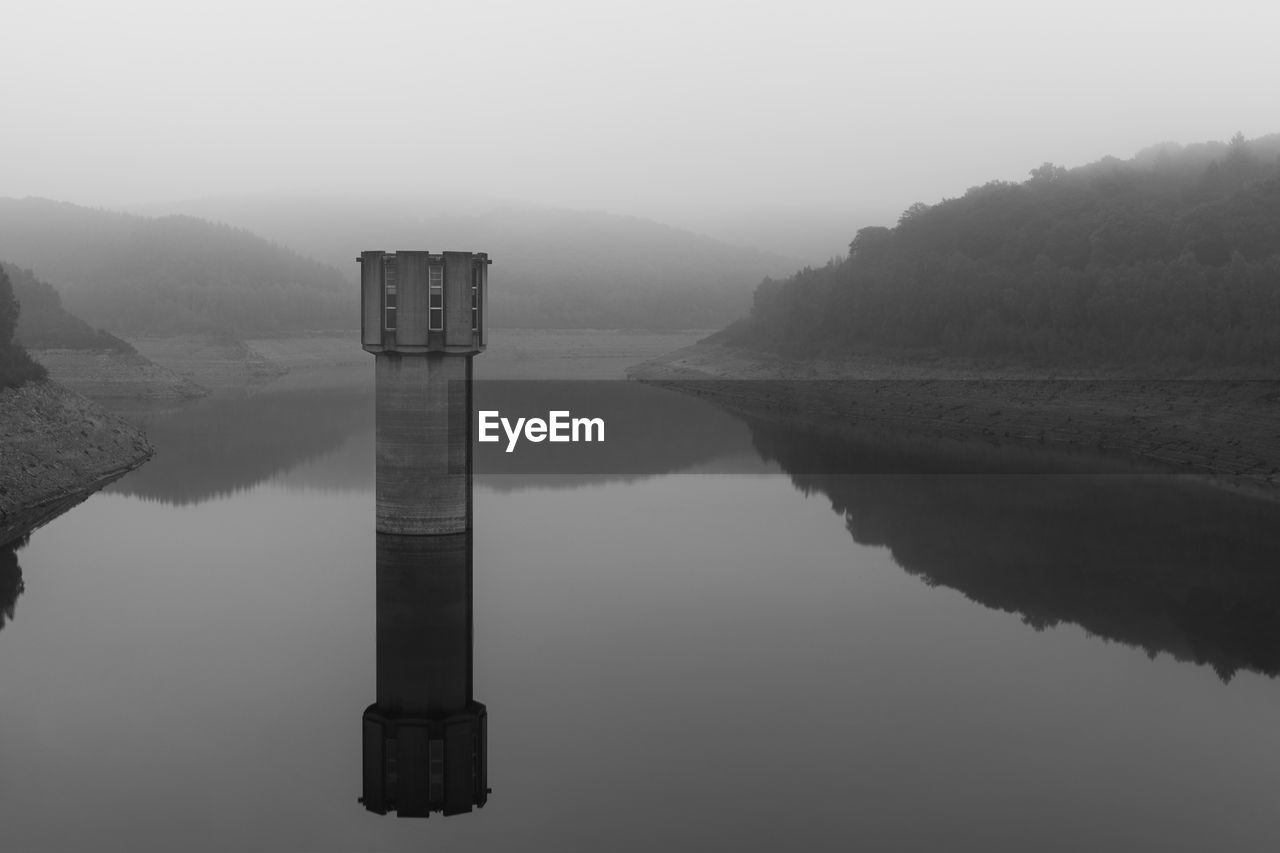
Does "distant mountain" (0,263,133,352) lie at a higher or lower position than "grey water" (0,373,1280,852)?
higher

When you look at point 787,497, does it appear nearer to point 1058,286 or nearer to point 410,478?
point 410,478

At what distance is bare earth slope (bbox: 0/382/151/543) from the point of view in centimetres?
3244

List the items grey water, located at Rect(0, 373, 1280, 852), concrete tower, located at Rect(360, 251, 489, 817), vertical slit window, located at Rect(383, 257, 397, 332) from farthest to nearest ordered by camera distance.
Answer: vertical slit window, located at Rect(383, 257, 397, 332) → concrete tower, located at Rect(360, 251, 489, 817) → grey water, located at Rect(0, 373, 1280, 852)

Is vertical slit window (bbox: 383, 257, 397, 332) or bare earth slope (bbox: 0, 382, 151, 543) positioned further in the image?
bare earth slope (bbox: 0, 382, 151, 543)

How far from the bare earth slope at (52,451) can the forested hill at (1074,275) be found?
4124cm

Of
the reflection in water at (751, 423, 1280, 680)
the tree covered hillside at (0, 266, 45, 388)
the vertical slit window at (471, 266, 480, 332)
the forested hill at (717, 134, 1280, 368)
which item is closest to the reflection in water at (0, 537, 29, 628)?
the vertical slit window at (471, 266, 480, 332)

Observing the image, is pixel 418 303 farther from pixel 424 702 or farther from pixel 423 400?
pixel 424 702

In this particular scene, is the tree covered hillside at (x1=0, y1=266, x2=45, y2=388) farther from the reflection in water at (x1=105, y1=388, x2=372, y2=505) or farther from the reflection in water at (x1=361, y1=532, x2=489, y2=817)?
the reflection in water at (x1=361, y1=532, x2=489, y2=817)

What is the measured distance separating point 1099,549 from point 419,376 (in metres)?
15.2

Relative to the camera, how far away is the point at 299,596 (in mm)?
23797

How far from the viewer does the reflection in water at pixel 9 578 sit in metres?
22.5

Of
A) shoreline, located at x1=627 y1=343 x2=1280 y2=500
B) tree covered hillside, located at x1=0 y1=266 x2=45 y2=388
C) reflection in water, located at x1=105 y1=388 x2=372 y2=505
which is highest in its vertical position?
tree covered hillside, located at x1=0 y1=266 x2=45 y2=388

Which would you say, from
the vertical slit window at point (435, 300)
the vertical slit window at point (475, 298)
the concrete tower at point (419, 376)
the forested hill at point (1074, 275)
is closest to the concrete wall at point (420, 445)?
the concrete tower at point (419, 376)

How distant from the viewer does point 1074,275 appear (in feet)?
235
